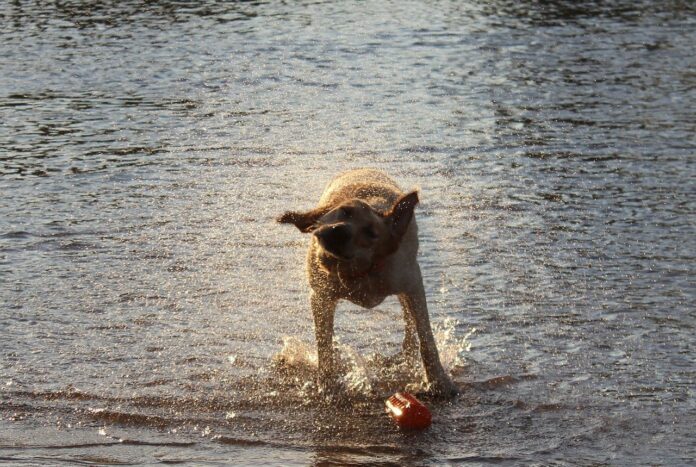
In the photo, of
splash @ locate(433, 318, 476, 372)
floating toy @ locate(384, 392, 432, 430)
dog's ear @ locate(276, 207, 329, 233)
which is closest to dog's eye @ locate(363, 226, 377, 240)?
dog's ear @ locate(276, 207, 329, 233)

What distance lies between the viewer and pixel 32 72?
20.9 meters

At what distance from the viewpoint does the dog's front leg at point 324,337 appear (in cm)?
839

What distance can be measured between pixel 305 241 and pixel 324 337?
11.8 ft

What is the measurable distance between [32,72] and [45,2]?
29.7 feet

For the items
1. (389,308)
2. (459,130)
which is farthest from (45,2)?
(389,308)

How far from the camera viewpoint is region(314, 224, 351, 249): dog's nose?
7.04 meters

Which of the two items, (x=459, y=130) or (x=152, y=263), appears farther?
(x=459, y=130)

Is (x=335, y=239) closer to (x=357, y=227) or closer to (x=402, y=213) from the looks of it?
(x=357, y=227)

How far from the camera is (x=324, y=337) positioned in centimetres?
860

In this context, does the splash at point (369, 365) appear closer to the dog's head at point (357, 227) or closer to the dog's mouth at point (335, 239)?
the dog's head at point (357, 227)

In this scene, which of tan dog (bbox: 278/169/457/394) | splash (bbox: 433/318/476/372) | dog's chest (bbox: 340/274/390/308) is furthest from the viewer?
splash (bbox: 433/318/476/372)

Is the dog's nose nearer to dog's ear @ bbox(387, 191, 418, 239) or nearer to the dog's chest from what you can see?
dog's ear @ bbox(387, 191, 418, 239)

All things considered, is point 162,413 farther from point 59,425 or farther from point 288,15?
point 288,15

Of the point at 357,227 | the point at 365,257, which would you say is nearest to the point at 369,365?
the point at 365,257
